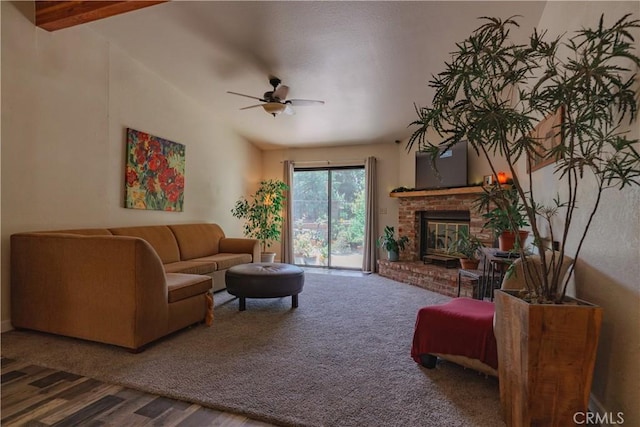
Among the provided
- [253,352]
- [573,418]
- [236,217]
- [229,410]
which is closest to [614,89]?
[573,418]

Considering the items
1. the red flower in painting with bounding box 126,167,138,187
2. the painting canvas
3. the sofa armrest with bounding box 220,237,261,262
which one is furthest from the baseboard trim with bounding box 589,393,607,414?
the red flower in painting with bounding box 126,167,138,187

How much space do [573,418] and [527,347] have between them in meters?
0.34

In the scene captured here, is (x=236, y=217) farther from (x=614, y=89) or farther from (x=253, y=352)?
(x=614, y=89)

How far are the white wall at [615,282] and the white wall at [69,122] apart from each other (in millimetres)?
4344

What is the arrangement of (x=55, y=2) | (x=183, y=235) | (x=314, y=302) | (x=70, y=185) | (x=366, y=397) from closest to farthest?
(x=366, y=397)
(x=55, y=2)
(x=70, y=185)
(x=314, y=302)
(x=183, y=235)

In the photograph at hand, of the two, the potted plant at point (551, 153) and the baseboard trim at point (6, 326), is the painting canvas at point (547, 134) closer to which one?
the potted plant at point (551, 153)

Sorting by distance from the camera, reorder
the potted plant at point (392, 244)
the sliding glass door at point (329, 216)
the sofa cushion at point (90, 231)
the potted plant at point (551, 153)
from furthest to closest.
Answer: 1. the sliding glass door at point (329, 216)
2. the potted plant at point (392, 244)
3. the sofa cushion at point (90, 231)
4. the potted plant at point (551, 153)

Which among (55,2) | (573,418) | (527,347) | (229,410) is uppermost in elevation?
(55,2)

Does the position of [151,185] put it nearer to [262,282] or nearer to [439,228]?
[262,282]

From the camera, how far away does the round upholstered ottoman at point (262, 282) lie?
3471 mm

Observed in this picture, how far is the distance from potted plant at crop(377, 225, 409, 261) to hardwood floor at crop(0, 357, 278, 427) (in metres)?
4.52

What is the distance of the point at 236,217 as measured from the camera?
6.46 m

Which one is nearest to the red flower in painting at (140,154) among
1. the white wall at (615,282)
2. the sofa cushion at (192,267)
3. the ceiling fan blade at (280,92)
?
the sofa cushion at (192,267)

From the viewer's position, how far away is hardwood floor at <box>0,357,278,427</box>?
67.3 inches
